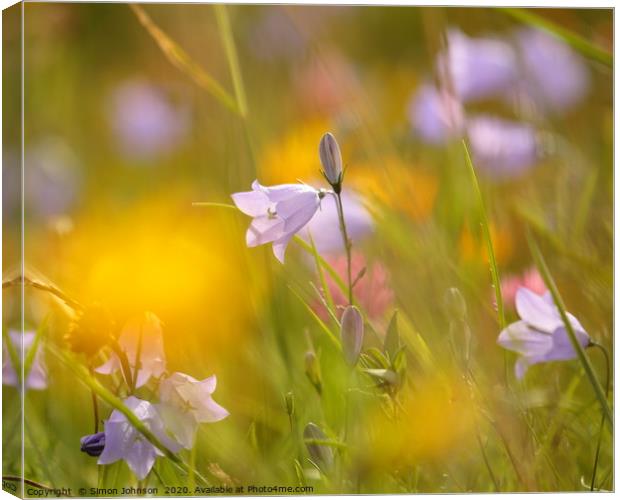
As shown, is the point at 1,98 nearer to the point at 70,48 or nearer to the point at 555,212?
the point at 70,48

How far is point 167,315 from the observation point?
1.29 metres

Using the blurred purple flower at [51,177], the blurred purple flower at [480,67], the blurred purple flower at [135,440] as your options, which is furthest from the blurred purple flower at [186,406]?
the blurred purple flower at [480,67]

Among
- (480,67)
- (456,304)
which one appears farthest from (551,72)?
(456,304)

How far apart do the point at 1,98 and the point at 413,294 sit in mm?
509

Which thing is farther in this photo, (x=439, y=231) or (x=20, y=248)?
(x=439, y=231)

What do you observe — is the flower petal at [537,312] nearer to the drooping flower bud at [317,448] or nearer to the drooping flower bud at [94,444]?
the drooping flower bud at [317,448]

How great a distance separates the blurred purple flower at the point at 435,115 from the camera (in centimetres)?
139

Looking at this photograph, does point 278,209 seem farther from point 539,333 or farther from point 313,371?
point 539,333

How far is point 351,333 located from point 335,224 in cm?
20

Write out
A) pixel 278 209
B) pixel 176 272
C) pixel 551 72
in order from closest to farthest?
pixel 278 209, pixel 176 272, pixel 551 72

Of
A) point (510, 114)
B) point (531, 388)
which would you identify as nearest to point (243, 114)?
point (510, 114)

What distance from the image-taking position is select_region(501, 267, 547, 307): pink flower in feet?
4.40

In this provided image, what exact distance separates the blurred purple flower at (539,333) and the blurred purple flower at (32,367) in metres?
0.51

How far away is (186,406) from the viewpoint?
1259 mm
